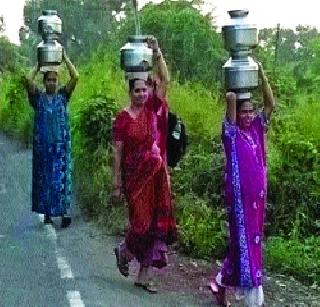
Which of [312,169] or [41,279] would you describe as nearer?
[41,279]

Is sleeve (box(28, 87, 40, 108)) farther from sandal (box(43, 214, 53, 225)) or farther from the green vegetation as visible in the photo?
the green vegetation

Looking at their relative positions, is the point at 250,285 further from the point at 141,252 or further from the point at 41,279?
the point at 41,279

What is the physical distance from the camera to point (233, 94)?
605 centimetres

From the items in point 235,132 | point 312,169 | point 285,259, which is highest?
point 235,132

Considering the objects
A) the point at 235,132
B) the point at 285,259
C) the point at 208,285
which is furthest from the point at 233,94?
the point at 285,259

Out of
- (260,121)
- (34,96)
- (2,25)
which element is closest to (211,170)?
(34,96)

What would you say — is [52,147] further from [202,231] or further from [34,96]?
[202,231]

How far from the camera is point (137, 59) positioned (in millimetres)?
6578

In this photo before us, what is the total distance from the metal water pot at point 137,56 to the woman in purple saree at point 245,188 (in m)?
0.81

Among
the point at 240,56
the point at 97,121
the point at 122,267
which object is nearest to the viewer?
the point at 240,56

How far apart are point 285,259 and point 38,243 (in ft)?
7.26

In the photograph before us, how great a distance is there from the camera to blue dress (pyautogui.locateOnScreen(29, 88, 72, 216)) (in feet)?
29.1

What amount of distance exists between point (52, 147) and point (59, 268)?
2041mm

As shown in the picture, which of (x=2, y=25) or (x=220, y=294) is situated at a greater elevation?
(x=2, y=25)
